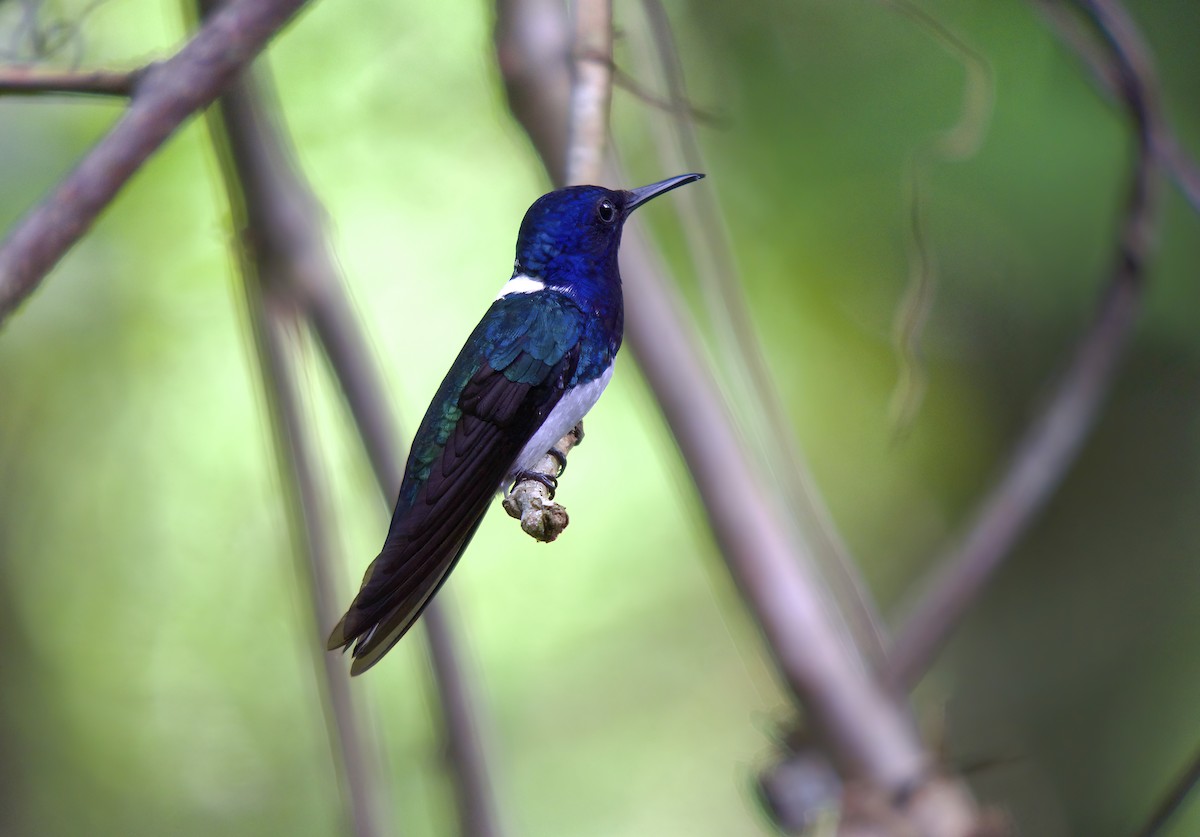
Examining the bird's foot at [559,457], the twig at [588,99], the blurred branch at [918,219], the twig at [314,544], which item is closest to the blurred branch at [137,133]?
the twig at [588,99]

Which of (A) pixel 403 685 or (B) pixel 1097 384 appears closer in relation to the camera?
(B) pixel 1097 384

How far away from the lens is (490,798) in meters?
2.54

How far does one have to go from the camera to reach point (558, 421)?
1.91m

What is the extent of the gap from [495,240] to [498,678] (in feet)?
7.16

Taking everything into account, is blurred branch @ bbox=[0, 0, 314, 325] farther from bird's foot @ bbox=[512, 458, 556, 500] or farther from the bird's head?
bird's foot @ bbox=[512, 458, 556, 500]

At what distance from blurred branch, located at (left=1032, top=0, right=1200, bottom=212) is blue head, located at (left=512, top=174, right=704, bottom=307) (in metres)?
1.52

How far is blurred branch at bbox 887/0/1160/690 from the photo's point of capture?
261cm

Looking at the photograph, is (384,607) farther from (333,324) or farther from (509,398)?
(333,324)

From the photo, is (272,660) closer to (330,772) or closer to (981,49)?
(330,772)

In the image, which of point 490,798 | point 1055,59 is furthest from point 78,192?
point 1055,59

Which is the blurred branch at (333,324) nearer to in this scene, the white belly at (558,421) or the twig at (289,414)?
the twig at (289,414)

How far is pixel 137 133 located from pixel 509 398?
2.25 feet

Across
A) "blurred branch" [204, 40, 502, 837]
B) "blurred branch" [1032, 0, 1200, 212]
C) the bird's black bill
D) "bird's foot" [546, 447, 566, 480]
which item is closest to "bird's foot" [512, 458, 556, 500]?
"bird's foot" [546, 447, 566, 480]

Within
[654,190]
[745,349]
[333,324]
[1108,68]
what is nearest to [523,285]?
[654,190]
